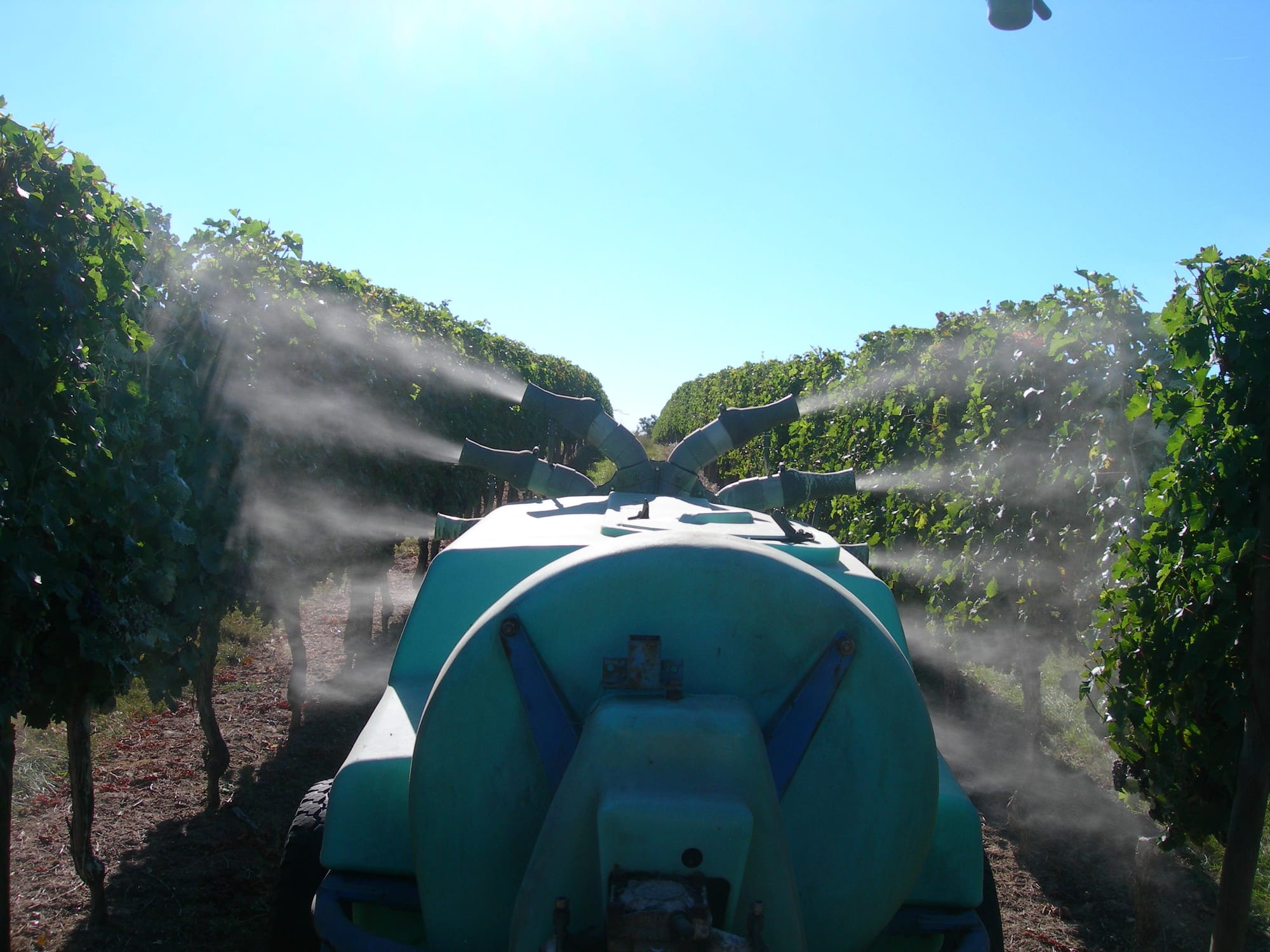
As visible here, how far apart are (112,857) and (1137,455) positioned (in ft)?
17.1

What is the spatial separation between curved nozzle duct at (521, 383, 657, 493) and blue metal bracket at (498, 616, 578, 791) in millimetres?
2511

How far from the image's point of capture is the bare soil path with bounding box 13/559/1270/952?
144 inches

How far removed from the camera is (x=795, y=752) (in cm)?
161

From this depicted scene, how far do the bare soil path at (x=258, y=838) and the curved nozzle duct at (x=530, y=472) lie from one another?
88.5 inches

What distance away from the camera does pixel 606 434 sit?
4238mm

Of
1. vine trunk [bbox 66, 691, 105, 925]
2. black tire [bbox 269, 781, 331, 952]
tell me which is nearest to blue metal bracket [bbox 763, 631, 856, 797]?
black tire [bbox 269, 781, 331, 952]

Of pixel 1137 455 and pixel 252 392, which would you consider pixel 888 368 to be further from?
pixel 252 392

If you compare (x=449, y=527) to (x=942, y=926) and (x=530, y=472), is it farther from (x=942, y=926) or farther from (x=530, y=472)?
(x=942, y=926)

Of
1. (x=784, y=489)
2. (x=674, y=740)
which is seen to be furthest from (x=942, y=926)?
(x=784, y=489)

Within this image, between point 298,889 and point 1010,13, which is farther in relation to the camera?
point 1010,13

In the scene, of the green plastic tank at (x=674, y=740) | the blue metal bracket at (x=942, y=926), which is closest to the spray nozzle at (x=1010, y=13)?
the green plastic tank at (x=674, y=740)

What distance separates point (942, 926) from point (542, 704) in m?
1.07

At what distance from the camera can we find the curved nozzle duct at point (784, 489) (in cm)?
395

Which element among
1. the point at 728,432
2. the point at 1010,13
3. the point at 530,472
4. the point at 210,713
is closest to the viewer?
the point at 1010,13
